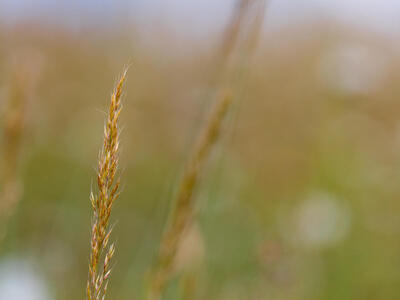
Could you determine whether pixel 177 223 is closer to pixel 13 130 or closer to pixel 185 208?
pixel 185 208

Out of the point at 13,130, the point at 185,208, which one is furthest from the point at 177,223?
the point at 13,130

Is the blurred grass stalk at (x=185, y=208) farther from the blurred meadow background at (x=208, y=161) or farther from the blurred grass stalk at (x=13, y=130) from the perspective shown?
the blurred grass stalk at (x=13, y=130)

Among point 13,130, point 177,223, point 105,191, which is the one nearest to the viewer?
point 105,191

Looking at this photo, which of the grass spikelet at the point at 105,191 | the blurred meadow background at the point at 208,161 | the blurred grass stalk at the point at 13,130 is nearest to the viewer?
the grass spikelet at the point at 105,191

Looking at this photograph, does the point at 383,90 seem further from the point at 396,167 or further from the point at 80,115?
the point at 80,115

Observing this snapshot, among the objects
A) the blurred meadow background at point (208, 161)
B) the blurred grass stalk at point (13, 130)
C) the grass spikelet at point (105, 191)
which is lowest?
the blurred meadow background at point (208, 161)

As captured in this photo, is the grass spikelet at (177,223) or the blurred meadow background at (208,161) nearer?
the grass spikelet at (177,223)

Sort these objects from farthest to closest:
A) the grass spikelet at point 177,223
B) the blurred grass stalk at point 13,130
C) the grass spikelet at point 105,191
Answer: the blurred grass stalk at point 13,130, the grass spikelet at point 177,223, the grass spikelet at point 105,191

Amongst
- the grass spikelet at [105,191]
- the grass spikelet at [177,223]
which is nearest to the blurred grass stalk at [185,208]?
the grass spikelet at [177,223]

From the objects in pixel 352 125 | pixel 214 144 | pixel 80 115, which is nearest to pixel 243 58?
pixel 214 144

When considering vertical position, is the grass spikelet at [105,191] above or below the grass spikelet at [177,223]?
above

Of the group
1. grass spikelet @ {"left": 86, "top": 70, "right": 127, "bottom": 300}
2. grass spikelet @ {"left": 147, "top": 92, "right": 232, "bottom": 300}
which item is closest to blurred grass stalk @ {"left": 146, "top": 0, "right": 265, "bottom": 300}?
grass spikelet @ {"left": 147, "top": 92, "right": 232, "bottom": 300}
